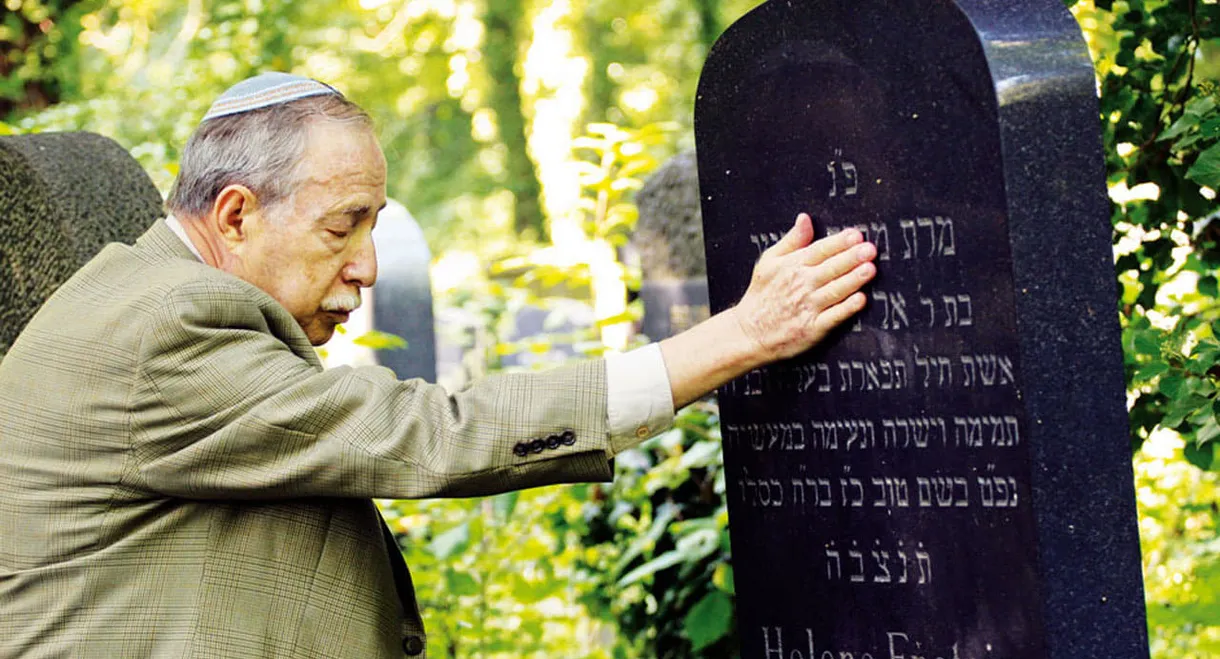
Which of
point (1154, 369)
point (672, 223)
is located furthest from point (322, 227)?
point (672, 223)

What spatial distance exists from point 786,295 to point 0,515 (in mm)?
1370

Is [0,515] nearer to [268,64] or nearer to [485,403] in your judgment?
[485,403]

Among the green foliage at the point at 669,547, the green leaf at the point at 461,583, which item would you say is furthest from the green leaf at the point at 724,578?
the green leaf at the point at 461,583

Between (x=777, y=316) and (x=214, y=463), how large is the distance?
94 cm

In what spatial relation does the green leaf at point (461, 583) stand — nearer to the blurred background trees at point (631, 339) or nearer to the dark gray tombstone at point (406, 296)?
the blurred background trees at point (631, 339)

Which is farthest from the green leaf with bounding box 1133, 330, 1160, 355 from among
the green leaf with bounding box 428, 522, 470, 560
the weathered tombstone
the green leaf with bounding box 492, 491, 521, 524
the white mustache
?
the weathered tombstone

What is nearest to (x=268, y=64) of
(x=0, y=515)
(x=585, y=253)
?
(x=585, y=253)

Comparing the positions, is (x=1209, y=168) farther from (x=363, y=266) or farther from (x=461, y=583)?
(x=461, y=583)

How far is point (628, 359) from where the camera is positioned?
2.32 m

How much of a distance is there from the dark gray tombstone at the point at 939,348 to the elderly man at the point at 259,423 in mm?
132

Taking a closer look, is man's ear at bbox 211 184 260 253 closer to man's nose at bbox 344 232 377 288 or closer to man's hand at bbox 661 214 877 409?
man's nose at bbox 344 232 377 288

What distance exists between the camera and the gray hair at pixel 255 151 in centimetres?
245

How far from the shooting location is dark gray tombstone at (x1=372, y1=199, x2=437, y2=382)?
6.84 meters

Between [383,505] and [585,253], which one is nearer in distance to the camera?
[383,505]
